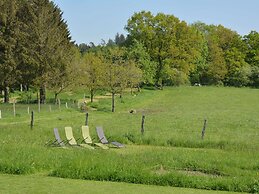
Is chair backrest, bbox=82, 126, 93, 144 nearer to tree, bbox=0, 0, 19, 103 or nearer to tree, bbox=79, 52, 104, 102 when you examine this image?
tree, bbox=79, 52, 104, 102

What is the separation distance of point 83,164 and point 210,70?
9082 centimetres

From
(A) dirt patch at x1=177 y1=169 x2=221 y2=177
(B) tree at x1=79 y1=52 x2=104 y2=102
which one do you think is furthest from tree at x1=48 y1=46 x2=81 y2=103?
(A) dirt patch at x1=177 y1=169 x2=221 y2=177

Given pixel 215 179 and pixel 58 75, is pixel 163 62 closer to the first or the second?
pixel 58 75

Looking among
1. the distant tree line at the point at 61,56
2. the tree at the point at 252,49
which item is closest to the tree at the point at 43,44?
the distant tree line at the point at 61,56

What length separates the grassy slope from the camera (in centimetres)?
1041

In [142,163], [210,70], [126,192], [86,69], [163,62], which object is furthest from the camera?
[210,70]

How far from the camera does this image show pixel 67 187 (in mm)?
10883

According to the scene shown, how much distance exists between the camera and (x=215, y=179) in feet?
40.8

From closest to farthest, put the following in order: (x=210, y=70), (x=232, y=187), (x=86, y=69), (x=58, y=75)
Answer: (x=232, y=187) → (x=58, y=75) → (x=86, y=69) → (x=210, y=70)

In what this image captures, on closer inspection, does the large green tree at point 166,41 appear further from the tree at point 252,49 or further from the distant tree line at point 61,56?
the tree at point 252,49

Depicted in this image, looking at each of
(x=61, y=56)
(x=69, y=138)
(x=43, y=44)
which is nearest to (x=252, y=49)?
(x=61, y=56)

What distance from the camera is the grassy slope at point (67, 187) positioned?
10.4 m

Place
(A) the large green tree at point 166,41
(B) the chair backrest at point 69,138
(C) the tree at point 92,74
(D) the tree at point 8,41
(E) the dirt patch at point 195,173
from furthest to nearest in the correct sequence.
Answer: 1. (A) the large green tree at point 166,41
2. (C) the tree at point 92,74
3. (D) the tree at point 8,41
4. (B) the chair backrest at point 69,138
5. (E) the dirt patch at point 195,173

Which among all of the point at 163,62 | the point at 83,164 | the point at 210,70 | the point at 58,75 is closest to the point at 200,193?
the point at 83,164
